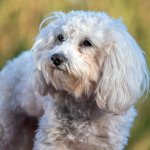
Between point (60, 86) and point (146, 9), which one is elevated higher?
point (146, 9)

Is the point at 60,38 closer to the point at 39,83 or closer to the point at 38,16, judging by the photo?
the point at 39,83

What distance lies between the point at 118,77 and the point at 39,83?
1.65 ft

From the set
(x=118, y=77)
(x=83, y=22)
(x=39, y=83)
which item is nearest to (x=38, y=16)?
(x=39, y=83)

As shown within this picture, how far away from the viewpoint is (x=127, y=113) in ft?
13.8

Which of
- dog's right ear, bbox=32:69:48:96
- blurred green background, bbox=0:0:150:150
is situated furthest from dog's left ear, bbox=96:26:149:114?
blurred green background, bbox=0:0:150:150

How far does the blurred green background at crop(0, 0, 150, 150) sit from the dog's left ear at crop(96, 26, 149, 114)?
4.66ft

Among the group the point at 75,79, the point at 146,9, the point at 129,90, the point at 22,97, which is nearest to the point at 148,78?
the point at 129,90

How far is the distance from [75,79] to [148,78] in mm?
475

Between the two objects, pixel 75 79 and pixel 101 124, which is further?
pixel 101 124

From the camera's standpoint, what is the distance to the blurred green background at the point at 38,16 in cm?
542

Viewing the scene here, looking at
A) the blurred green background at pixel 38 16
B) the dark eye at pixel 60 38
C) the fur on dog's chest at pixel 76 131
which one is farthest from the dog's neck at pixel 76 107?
the blurred green background at pixel 38 16

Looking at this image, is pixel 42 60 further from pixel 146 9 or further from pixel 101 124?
pixel 146 9

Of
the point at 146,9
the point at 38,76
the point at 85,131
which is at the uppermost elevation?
the point at 146,9

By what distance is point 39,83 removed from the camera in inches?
162
